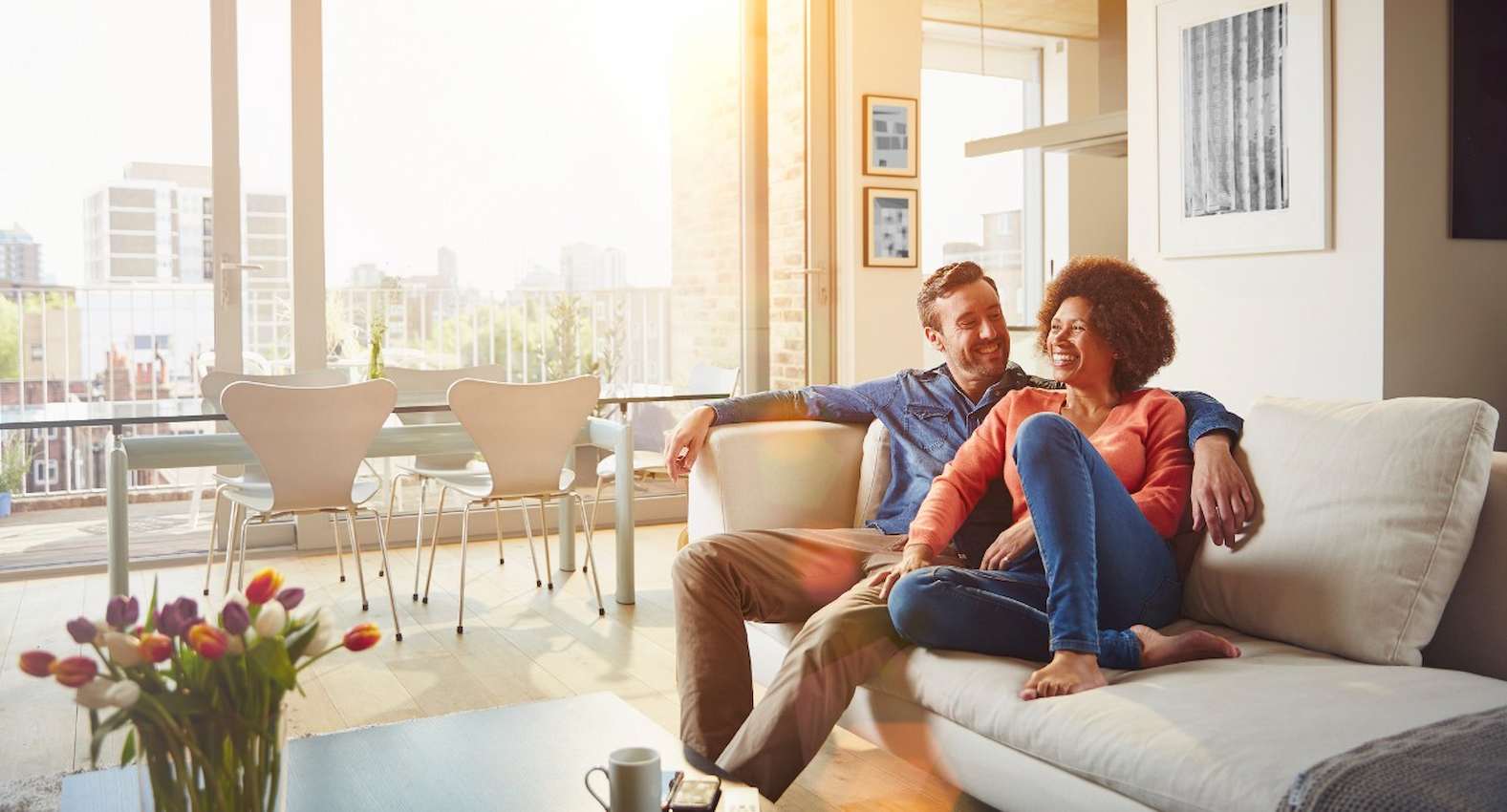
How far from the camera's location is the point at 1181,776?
1696mm

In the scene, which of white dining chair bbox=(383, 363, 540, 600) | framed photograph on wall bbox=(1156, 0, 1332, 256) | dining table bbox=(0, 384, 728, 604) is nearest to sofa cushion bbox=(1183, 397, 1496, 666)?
framed photograph on wall bbox=(1156, 0, 1332, 256)

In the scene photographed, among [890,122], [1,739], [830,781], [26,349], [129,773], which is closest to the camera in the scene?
[129,773]

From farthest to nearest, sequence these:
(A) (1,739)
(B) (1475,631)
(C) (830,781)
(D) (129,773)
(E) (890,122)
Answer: (E) (890,122) → (A) (1,739) → (C) (830,781) → (B) (1475,631) → (D) (129,773)

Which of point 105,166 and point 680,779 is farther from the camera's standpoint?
point 105,166

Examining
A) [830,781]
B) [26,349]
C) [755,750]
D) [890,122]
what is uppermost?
[890,122]

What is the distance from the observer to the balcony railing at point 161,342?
5.04m

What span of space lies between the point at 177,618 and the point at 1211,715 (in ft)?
4.42

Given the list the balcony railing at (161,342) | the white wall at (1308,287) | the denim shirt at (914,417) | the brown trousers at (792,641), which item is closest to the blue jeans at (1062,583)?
the brown trousers at (792,641)

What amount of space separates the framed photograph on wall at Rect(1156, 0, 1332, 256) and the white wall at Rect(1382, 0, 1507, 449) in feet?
0.67

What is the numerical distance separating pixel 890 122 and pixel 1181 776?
5033 mm

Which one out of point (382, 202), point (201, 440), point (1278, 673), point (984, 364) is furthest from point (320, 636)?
point (382, 202)

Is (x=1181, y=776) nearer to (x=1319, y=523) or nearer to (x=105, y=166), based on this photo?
(x=1319, y=523)

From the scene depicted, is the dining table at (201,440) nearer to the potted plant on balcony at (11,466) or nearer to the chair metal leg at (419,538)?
the chair metal leg at (419,538)

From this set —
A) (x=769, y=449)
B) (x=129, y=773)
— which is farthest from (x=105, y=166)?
(x=129, y=773)
